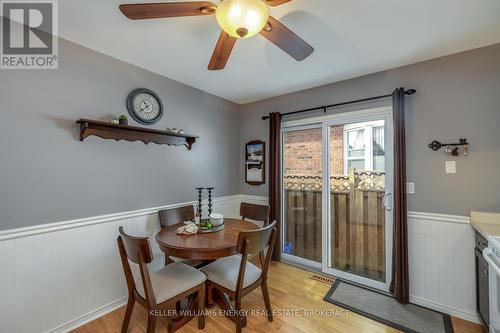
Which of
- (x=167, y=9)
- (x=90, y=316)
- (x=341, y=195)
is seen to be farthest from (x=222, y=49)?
(x=90, y=316)

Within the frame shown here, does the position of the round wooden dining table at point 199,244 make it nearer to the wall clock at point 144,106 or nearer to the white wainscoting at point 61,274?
the white wainscoting at point 61,274

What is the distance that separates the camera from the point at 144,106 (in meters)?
2.42

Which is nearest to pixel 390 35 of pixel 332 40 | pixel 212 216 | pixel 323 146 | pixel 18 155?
pixel 332 40

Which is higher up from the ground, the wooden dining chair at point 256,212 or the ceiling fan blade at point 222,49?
the ceiling fan blade at point 222,49

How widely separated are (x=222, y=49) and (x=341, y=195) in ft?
7.25

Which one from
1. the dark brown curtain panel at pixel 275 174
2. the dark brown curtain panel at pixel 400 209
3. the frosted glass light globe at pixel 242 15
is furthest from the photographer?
the dark brown curtain panel at pixel 275 174

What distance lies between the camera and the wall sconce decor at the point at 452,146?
2.03 meters

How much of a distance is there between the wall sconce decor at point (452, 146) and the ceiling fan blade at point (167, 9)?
2.32 metres

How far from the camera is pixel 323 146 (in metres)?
2.90

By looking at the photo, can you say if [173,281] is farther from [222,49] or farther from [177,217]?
[222,49]

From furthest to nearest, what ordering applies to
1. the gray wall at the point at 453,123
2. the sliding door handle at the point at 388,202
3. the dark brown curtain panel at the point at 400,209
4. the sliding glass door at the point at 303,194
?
the sliding glass door at the point at 303,194 < the sliding door handle at the point at 388,202 < the dark brown curtain panel at the point at 400,209 < the gray wall at the point at 453,123

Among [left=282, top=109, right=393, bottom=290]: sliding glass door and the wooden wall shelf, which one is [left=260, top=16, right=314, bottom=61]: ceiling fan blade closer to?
[left=282, top=109, right=393, bottom=290]: sliding glass door

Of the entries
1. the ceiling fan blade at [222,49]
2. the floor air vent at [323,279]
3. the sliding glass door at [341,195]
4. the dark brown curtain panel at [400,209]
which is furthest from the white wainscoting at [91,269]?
the ceiling fan blade at [222,49]

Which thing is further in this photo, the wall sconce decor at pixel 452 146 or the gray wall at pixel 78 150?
the wall sconce decor at pixel 452 146
